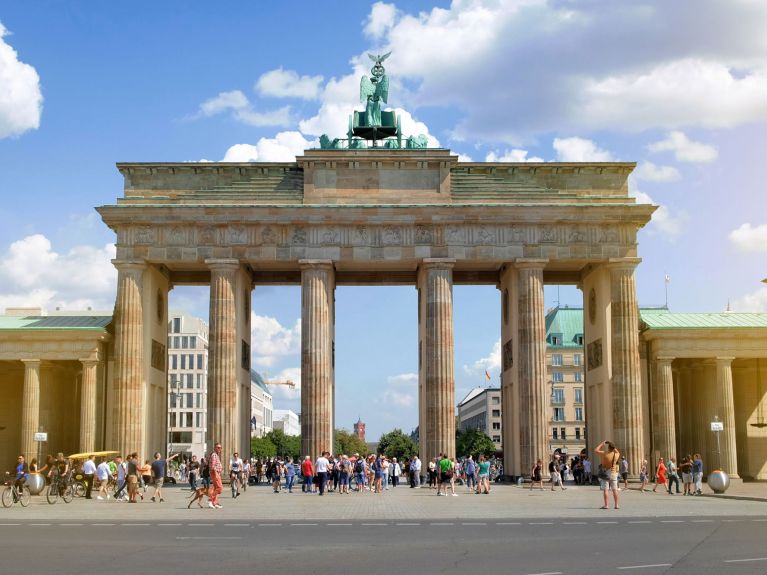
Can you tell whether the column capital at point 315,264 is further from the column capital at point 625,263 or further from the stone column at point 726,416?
the stone column at point 726,416

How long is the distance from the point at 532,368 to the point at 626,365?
5.29m

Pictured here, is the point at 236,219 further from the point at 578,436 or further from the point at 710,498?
the point at 578,436

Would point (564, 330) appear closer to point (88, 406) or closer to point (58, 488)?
point (88, 406)

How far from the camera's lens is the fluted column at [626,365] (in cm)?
5969

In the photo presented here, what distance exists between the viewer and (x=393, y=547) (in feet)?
70.1

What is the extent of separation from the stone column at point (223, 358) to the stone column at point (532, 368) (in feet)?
53.8

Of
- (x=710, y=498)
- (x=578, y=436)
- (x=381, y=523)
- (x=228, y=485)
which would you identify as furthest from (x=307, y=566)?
(x=578, y=436)

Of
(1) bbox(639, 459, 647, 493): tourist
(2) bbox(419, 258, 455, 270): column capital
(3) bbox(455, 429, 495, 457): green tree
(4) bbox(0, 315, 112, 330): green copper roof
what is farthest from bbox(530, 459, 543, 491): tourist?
(3) bbox(455, 429, 495, 457): green tree

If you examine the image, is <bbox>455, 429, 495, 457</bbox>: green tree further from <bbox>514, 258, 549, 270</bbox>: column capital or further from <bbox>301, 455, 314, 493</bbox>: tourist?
<bbox>301, 455, 314, 493</bbox>: tourist

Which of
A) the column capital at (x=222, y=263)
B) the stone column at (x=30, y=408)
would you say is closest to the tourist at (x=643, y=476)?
the column capital at (x=222, y=263)

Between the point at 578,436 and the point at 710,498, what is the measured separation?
9275cm

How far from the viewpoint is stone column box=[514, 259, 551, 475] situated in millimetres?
59969

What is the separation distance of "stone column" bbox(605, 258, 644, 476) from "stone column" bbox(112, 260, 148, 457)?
26884mm

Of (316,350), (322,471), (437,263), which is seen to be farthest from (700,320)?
(322,471)
